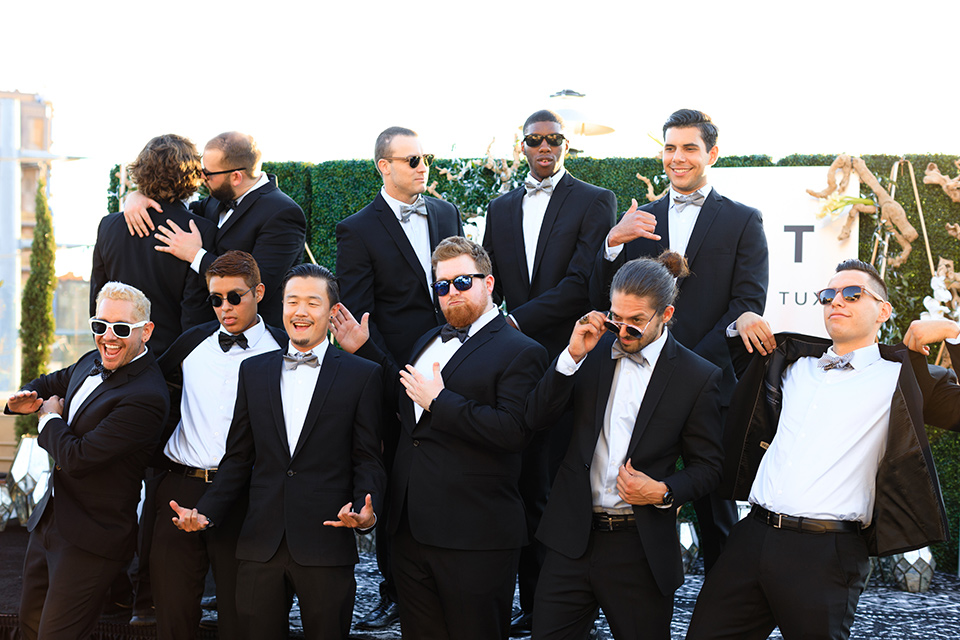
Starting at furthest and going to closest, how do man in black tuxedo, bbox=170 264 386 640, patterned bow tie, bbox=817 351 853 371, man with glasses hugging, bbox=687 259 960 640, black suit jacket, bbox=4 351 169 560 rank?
1. black suit jacket, bbox=4 351 169 560
2. man in black tuxedo, bbox=170 264 386 640
3. patterned bow tie, bbox=817 351 853 371
4. man with glasses hugging, bbox=687 259 960 640

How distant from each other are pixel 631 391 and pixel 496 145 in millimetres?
3751

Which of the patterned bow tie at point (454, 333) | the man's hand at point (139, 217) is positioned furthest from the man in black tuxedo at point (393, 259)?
the man's hand at point (139, 217)

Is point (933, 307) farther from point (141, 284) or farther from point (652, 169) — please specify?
point (141, 284)

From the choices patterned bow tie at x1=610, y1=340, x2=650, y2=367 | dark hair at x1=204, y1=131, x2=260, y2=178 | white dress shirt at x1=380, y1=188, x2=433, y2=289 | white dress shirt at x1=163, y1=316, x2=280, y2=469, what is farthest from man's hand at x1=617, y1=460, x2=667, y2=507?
dark hair at x1=204, y1=131, x2=260, y2=178

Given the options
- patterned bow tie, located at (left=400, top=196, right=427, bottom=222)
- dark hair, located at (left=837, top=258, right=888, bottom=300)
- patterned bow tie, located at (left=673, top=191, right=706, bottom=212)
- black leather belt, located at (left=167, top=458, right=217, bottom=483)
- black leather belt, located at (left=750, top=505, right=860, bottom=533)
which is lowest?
black leather belt, located at (left=167, top=458, right=217, bottom=483)

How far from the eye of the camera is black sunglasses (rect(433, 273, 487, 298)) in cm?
336

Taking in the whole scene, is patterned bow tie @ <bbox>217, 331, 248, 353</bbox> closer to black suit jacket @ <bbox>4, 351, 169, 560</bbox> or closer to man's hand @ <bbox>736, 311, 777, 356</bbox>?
black suit jacket @ <bbox>4, 351, 169, 560</bbox>

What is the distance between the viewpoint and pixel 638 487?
2980mm

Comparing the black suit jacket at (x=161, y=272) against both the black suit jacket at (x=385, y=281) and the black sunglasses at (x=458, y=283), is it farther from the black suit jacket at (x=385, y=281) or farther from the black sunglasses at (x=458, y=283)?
the black sunglasses at (x=458, y=283)

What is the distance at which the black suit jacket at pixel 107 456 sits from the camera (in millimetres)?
3535

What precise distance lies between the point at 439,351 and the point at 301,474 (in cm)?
77

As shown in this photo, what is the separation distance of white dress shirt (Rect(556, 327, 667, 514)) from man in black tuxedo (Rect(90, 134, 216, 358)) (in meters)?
2.15

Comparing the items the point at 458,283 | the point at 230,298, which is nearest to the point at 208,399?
the point at 230,298

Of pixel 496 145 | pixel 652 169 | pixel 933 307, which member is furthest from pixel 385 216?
pixel 933 307
